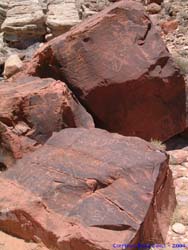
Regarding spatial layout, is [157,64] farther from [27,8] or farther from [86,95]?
[27,8]

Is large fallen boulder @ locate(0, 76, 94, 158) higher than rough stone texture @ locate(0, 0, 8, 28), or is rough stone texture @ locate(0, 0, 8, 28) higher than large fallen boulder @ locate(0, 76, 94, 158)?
large fallen boulder @ locate(0, 76, 94, 158)

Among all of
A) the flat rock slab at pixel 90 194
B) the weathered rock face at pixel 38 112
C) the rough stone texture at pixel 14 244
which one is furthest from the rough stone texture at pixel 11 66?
the rough stone texture at pixel 14 244

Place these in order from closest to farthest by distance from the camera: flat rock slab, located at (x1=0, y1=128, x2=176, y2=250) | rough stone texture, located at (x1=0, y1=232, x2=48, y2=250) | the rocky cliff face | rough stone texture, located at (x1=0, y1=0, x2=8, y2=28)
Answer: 1. flat rock slab, located at (x1=0, y1=128, x2=176, y2=250)
2. the rocky cliff face
3. rough stone texture, located at (x1=0, y1=232, x2=48, y2=250)
4. rough stone texture, located at (x1=0, y1=0, x2=8, y2=28)

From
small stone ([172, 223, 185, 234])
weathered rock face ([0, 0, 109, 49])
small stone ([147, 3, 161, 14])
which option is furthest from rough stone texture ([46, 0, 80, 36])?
small stone ([172, 223, 185, 234])

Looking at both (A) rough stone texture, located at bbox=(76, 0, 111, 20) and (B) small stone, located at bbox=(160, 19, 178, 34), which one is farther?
(A) rough stone texture, located at bbox=(76, 0, 111, 20)

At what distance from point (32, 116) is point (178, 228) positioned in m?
1.73

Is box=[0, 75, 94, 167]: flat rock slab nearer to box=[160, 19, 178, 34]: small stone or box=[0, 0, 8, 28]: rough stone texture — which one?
box=[160, 19, 178, 34]: small stone

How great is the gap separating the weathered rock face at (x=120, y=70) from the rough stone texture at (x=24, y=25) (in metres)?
4.50

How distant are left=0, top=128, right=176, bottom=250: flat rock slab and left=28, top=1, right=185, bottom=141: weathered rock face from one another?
1198 millimetres

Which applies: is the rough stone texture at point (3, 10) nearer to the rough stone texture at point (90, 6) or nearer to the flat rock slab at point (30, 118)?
the rough stone texture at point (90, 6)

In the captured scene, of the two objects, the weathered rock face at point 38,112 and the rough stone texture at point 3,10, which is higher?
the weathered rock face at point 38,112

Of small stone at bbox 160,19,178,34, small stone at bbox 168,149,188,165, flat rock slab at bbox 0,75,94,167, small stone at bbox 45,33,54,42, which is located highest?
flat rock slab at bbox 0,75,94,167

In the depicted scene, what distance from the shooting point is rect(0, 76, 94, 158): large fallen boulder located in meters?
4.46

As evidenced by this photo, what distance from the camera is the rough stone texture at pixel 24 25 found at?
9.69 meters
